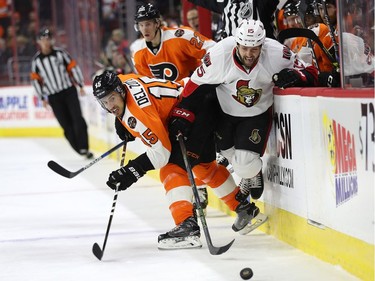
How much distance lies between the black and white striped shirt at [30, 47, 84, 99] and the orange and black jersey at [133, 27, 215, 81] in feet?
14.3

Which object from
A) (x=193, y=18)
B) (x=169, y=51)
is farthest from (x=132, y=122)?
(x=193, y=18)

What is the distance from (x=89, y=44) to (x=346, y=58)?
31.8 feet

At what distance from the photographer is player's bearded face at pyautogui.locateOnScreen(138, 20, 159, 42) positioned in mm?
6164

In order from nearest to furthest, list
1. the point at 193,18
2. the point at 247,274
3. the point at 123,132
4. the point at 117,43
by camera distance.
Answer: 1. the point at 247,274
2. the point at 123,132
3. the point at 193,18
4. the point at 117,43

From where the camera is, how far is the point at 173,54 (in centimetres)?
635

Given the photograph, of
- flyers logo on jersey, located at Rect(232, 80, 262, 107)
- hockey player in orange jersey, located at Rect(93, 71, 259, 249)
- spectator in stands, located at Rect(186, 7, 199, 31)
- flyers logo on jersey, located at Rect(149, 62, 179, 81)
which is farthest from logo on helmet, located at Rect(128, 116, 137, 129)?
spectator in stands, located at Rect(186, 7, 199, 31)

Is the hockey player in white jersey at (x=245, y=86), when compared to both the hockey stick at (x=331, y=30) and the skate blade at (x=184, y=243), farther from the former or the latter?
the skate blade at (x=184, y=243)

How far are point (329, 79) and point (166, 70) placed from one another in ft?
6.19

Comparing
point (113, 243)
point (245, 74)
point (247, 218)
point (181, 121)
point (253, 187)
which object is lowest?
point (113, 243)

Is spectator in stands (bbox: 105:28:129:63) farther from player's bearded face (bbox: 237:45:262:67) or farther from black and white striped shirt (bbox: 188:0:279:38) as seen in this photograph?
player's bearded face (bbox: 237:45:262:67)

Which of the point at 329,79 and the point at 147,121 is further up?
the point at 329,79

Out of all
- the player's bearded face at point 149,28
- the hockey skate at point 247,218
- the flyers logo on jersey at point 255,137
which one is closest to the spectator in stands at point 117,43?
the player's bearded face at point 149,28

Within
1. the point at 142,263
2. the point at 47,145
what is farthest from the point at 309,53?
the point at 47,145

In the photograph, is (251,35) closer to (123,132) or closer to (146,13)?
(123,132)
